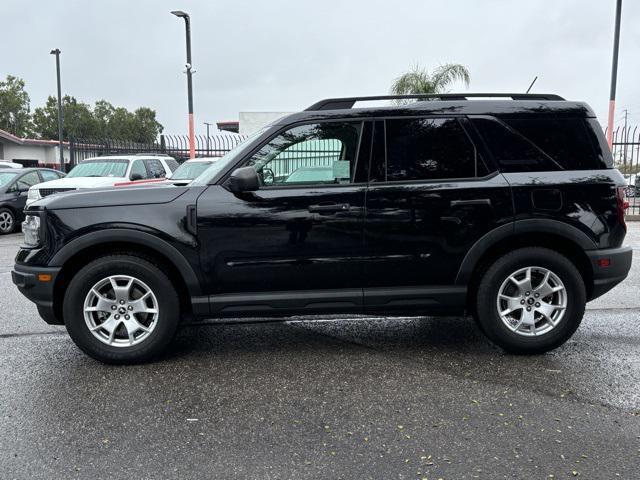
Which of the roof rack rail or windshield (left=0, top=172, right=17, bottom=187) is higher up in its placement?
the roof rack rail

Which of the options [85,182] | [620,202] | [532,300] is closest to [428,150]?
[532,300]

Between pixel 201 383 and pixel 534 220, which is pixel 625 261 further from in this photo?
pixel 201 383

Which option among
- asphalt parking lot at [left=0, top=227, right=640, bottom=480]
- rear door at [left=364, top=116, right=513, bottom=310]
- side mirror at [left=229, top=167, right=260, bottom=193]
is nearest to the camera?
asphalt parking lot at [left=0, top=227, right=640, bottom=480]

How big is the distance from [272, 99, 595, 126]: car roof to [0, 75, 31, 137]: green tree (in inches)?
3356

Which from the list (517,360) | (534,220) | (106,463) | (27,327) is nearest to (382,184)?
(534,220)

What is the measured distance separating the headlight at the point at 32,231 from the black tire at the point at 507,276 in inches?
131

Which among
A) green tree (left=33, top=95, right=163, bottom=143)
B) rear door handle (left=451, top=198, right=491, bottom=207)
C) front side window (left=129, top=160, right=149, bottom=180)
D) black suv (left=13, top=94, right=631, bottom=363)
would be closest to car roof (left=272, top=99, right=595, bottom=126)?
black suv (left=13, top=94, right=631, bottom=363)

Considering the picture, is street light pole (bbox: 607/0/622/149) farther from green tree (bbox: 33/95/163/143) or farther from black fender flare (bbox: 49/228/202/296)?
green tree (bbox: 33/95/163/143)

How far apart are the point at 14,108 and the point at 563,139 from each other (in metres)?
86.9

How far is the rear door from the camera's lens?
4207 mm

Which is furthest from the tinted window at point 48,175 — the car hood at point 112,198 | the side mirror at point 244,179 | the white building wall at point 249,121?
the side mirror at point 244,179

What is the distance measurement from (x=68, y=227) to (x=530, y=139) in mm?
3508

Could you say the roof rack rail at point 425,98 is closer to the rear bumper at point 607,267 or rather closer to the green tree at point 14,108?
the rear bumper at point 607,267

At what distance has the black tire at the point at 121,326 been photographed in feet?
13.3
